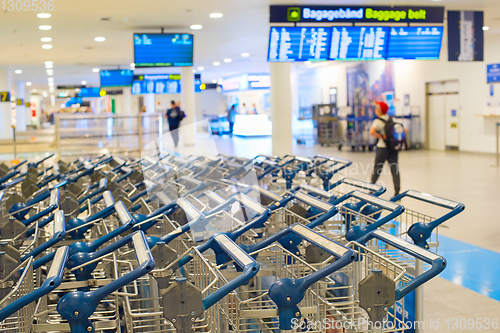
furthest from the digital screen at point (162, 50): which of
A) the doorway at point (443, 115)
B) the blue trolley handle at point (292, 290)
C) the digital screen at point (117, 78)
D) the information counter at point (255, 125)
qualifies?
the doorway at point (443, 115)

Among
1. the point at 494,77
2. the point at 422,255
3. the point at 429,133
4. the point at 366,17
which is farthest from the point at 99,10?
the point at 429,133

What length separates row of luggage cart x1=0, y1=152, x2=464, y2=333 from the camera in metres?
1.70

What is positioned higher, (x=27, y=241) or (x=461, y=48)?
(x=461, y=48)

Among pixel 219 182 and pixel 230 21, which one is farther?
pixel 230 21

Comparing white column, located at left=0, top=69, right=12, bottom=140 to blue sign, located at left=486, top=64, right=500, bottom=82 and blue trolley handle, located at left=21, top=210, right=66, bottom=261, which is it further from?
blue trolley handle, located at left=21, top=210, right=66, bottom=261

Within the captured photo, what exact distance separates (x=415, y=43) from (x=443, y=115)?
8481 millimetres

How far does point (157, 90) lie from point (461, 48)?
14.5 metres

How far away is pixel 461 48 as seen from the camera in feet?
28.3

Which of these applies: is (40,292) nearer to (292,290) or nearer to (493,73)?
(292,290)

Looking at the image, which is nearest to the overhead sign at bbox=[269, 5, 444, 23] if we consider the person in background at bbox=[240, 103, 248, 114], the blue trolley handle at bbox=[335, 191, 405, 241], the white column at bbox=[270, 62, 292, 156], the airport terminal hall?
the airport terminal hall

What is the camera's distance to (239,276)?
65.4 inches

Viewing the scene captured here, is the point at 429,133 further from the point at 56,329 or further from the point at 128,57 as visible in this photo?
the point at 56,329

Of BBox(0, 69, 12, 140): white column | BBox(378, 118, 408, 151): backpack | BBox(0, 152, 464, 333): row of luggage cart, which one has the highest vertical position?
BBox(0, 69, 12, 140): white column

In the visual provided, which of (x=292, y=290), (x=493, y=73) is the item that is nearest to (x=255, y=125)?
(x=493, y=73)
